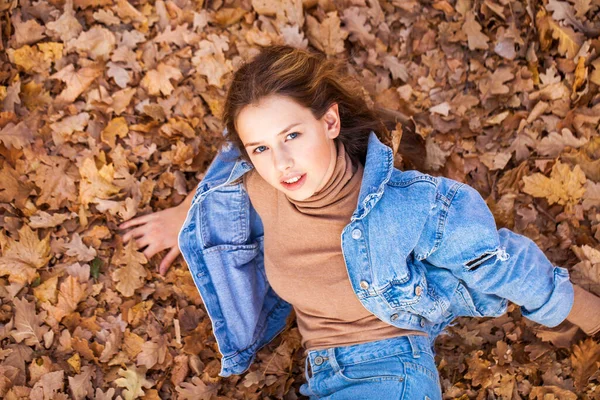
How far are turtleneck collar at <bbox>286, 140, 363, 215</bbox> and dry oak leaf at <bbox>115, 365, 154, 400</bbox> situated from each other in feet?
4.90

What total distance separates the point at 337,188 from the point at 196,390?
1562mm

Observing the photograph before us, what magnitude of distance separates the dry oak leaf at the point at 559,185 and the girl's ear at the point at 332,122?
1.48 meters

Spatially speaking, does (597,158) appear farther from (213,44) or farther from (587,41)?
(213,44)

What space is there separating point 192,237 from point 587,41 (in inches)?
109

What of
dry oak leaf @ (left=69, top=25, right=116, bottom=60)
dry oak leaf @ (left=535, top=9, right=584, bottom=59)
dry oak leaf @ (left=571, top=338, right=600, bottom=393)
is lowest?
dry oak leaf @ (left=571, top=338, right=600, bottom=393)

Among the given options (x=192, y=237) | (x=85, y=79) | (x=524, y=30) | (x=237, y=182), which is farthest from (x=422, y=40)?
(x=85, y=79)

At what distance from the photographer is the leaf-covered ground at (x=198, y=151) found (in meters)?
3.25

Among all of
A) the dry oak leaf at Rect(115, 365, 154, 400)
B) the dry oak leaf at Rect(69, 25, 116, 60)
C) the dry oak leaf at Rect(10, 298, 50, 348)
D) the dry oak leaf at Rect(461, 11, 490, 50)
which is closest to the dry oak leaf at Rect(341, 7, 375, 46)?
the dry oak leaf at Rect(461, 11, 490, 50)

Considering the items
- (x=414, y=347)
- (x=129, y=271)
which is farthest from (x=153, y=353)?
(x=414, y=347)

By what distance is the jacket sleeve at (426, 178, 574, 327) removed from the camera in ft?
8.28

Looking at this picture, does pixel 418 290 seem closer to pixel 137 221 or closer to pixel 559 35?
pixel 137 221

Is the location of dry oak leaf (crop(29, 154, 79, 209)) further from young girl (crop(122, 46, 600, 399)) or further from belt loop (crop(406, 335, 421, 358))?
belt loop (crop(406, 335, 421, 358))

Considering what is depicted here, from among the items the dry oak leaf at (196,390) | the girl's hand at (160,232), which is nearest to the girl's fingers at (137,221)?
the girl's hand at (160,232)

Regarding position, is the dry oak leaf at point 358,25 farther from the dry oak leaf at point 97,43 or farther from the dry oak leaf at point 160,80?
the dry oak leaf at point 97,43
